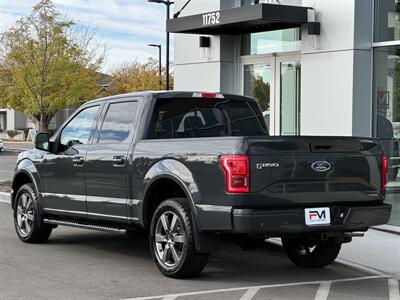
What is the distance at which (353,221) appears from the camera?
7039mm

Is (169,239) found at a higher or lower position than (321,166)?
lower

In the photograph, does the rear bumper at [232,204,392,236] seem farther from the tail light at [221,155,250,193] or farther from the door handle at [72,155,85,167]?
the door handle at [72,155,85,167]

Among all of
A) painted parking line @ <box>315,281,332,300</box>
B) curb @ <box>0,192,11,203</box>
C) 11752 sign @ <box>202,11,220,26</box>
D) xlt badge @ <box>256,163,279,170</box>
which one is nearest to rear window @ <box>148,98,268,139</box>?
xlt badge @ <box>256,163,279,170</box>

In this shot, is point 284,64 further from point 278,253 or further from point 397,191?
point 278,253

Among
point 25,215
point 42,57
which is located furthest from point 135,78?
point 25,215

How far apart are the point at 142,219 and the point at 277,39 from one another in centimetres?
734

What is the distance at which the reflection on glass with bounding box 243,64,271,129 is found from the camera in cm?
1446

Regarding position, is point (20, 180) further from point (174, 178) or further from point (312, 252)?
point (312, 252)

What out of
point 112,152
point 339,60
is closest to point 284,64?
point 339,60

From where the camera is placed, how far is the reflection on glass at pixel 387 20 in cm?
1173

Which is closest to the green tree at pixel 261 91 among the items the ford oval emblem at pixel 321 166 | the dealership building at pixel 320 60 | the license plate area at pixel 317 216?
the dealership building at pixel 320 60

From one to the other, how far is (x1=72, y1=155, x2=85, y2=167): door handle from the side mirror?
778mm

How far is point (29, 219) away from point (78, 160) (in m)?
1.53

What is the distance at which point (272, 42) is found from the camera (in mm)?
14289
